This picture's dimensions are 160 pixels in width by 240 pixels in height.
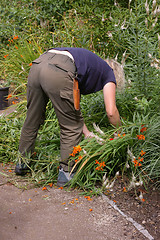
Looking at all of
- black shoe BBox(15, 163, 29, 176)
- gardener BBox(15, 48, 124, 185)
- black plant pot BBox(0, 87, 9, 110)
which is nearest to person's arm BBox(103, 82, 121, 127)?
gardener BBox(15, 48, 124, 185)

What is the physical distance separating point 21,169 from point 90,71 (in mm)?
1266

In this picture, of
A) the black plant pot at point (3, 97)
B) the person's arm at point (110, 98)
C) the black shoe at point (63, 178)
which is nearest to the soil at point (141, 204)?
the black shoe at point (63, 178)

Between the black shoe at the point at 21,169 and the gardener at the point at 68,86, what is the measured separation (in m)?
0.44

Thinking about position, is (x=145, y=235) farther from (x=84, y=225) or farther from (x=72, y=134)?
(x=72, y=134)

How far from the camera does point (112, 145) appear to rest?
10.0 feet

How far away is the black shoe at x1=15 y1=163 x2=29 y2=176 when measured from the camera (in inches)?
133

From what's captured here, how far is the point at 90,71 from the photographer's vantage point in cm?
293

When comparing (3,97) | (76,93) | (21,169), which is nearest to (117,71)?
(76,93)

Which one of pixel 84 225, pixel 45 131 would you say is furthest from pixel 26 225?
pixel 45 131

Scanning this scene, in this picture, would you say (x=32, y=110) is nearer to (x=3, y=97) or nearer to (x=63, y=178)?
(x=63, y=178)

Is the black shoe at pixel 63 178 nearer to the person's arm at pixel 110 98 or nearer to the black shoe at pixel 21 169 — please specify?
the black shoe at pixel 21 169

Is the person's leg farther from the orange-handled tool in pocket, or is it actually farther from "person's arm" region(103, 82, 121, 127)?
"person's arm" region(103, 82, 121, 127)

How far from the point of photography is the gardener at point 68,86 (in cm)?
289

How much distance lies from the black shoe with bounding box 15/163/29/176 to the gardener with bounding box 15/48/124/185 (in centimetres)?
44
